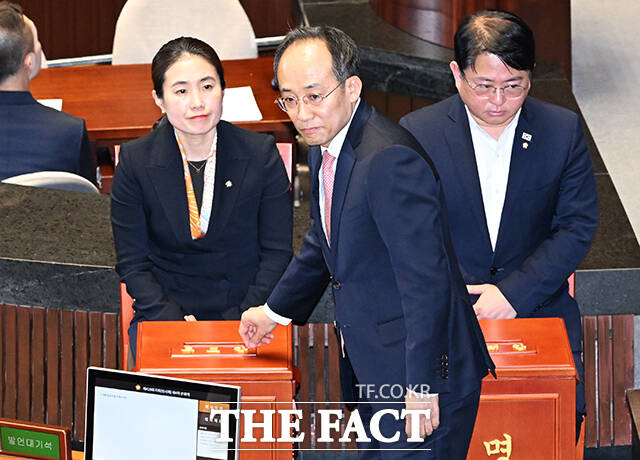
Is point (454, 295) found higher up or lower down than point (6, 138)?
lower down

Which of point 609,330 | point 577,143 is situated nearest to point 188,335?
point 577,143

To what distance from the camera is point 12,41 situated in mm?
4375

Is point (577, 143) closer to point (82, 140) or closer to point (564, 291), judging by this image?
point (564, 291)

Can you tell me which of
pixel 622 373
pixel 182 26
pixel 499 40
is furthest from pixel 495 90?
pixel 182 26

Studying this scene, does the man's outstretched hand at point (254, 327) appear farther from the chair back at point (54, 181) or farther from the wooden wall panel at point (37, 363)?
the chair back at point (54, 181)

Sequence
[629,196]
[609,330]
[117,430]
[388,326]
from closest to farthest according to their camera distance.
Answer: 1. [117,430]
2. [388,326]
3. [609,330]
4. [629,196]

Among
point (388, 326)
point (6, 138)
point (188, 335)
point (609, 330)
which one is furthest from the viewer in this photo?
point (6, 138)

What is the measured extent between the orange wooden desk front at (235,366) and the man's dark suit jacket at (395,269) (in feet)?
0.58

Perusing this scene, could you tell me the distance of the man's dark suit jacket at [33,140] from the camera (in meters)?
4.45

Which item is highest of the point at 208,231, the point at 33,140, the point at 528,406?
the point at 33,140

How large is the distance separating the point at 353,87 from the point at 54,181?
1565 mm

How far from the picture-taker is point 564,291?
321 cm

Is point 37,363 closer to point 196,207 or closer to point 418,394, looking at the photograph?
point 196,207

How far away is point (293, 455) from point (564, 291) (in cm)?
89
